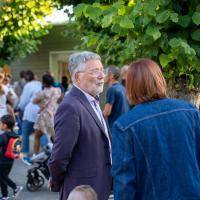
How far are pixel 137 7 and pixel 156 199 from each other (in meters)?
1.21

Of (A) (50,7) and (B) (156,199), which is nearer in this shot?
(B) (156,199)

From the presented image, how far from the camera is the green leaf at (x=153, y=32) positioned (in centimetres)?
330

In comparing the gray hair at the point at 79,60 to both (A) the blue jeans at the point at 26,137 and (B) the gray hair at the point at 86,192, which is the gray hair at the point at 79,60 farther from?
(A) the blue jeans at the point at 26,137

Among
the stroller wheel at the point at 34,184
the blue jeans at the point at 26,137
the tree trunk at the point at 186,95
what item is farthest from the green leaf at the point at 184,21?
the blue jeans at the point at 26,137

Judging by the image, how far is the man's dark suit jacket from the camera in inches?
145

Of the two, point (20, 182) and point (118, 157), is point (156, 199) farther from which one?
point (20, 182)

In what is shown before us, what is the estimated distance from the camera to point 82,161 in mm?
3740

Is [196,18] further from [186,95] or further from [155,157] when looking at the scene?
[155,157]

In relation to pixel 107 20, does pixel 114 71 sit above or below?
below

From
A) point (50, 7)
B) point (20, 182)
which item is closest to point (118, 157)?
point (20, 182)

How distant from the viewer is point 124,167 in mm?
2908

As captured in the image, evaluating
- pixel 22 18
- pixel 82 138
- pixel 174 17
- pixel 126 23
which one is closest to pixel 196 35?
pixel 174 17

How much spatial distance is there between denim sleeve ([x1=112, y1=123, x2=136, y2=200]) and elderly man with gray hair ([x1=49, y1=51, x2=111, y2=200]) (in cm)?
77

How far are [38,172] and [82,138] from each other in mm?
4509
